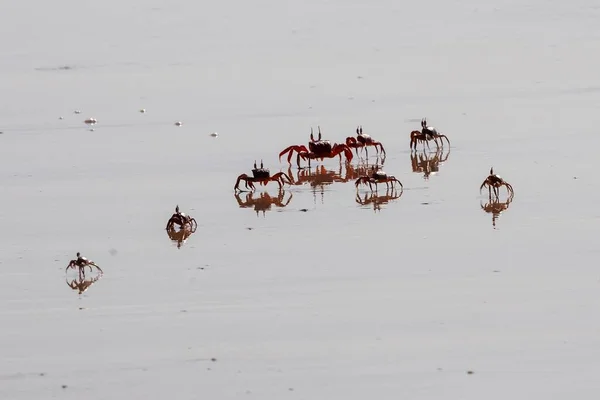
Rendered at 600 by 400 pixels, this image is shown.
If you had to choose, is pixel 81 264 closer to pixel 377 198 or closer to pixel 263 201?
pixel 263 201

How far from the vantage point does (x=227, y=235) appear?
354 inches

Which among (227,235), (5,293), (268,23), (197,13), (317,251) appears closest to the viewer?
(5,293)

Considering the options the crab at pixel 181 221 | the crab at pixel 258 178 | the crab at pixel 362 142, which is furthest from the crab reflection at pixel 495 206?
the crab at pixel 181 221

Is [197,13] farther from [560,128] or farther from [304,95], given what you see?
[560,128]

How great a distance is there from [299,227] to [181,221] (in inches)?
32.4

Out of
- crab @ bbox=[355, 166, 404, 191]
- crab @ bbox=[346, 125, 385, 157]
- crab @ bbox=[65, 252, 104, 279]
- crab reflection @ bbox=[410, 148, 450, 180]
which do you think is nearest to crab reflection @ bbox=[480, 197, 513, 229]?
crab @ bbox=[355, 166, 404, 191]

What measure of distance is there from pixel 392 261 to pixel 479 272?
1.92 feet

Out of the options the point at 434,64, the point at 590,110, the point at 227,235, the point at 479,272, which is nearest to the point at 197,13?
the point at 434,64

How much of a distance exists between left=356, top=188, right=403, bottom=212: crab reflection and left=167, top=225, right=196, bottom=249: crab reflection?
1.42 m

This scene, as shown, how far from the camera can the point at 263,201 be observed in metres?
10.1

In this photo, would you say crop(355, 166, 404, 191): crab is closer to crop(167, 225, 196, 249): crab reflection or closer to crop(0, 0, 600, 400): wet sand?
crop(0, 0, 600, 400): wet sand

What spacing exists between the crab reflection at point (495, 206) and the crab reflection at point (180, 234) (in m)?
2.11

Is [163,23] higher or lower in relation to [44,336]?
higher

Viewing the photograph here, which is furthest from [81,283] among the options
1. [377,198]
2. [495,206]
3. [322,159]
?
[322,159]
